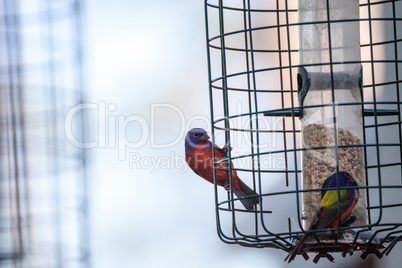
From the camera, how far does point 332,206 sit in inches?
168

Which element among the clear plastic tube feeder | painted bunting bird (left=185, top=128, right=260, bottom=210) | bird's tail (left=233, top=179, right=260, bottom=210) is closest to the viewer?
the clear plastic tube feeder

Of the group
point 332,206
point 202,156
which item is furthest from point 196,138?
point 332,206

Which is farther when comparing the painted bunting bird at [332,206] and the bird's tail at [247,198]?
the bird's tail at [247,198]

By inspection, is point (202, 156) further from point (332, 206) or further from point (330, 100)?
point (332, 206)

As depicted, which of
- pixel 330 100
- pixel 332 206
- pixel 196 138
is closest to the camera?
pixel 332 206

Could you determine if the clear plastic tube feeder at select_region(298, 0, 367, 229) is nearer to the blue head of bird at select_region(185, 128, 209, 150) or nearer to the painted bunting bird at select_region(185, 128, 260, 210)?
the painted bunting bird at select_region(185, 128, 260, 210)

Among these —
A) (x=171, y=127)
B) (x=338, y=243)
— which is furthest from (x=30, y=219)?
(x=171, y=127)

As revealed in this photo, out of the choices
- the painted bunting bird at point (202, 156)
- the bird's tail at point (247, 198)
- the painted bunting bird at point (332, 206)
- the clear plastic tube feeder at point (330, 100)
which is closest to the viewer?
the painted bunting bird at point (332, 206)

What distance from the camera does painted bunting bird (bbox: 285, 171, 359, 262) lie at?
4211 millimetres

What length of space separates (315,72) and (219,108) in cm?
246

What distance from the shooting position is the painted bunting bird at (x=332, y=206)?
4.21 m

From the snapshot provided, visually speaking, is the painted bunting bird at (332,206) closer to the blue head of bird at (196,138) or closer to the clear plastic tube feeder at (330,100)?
the clear plastic tube feeder at (330,100)

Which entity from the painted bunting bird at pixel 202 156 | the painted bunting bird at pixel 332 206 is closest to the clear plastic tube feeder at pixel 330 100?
the painted bunting bird at pixel 332 206

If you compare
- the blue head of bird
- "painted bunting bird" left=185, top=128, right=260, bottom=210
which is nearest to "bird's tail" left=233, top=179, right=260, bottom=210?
"painted bunting bird" left=185, top=128, right=260, bottom=210
